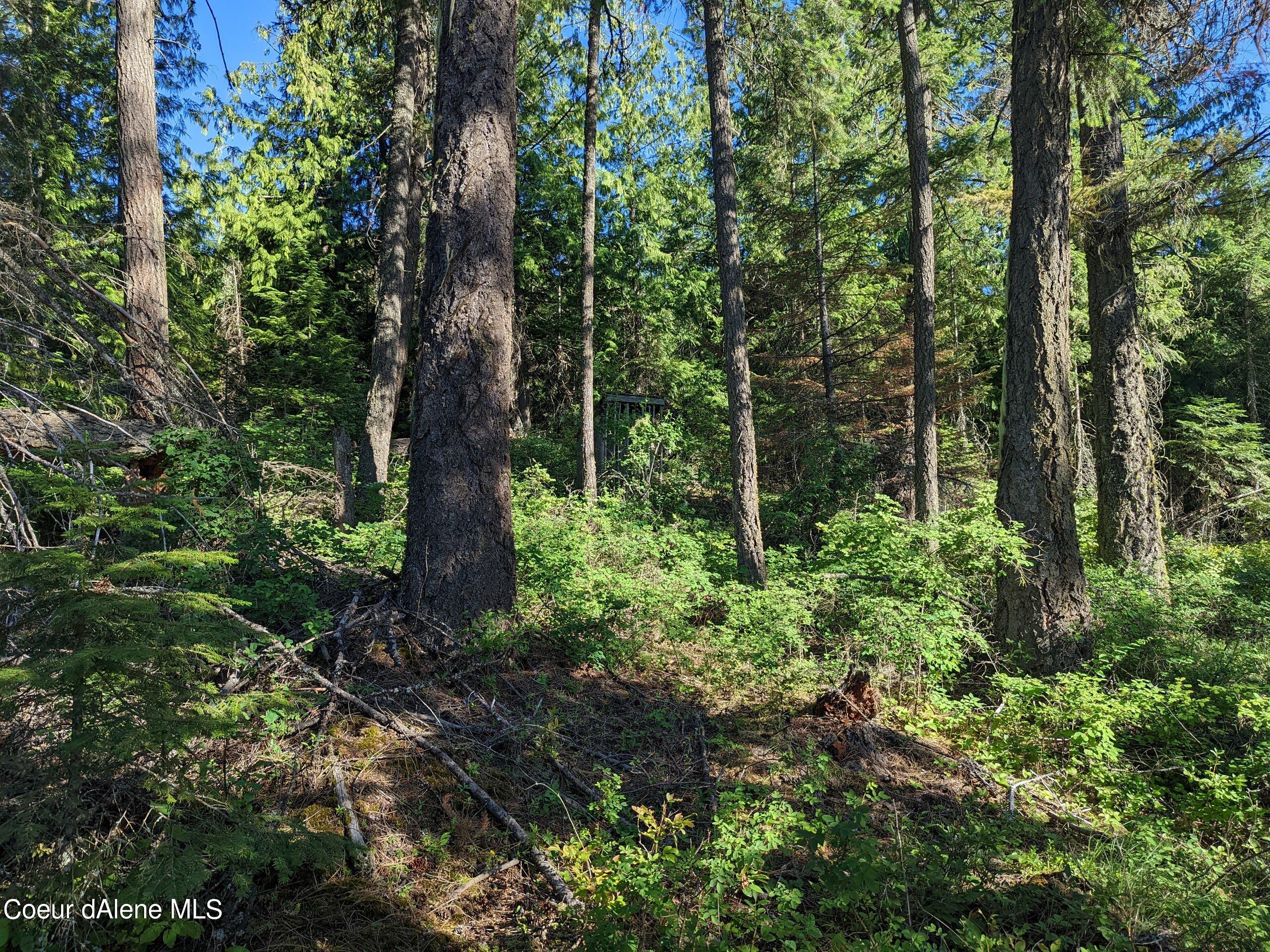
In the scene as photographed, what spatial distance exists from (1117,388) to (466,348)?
8658mm

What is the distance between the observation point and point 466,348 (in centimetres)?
522

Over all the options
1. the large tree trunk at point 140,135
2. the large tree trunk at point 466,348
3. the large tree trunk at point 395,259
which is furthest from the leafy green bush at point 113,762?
the large tree trunk at point 395,259

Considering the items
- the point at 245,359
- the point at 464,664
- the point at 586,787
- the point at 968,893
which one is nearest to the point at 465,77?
the point at 464,664

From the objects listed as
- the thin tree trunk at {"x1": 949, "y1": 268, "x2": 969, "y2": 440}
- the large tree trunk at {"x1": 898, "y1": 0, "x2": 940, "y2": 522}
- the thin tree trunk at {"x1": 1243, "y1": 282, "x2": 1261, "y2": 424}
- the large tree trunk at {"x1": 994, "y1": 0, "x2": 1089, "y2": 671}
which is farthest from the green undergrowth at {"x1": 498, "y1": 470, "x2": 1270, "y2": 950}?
the thin tree trunk at {"x1": 1243, "y1": 282, "x2": 1261, "y2": 424}

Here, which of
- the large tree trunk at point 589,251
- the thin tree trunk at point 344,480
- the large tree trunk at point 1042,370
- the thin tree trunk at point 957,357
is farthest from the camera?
the thin tree trunk at point 957,357

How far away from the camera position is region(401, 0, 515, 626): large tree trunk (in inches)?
202

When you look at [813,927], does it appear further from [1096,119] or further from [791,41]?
[791,41]

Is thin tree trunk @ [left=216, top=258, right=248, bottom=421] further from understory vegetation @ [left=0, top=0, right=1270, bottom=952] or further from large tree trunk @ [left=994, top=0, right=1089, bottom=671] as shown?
large tree trunk @ [left=994, top=0, right=1089, bottom=671]

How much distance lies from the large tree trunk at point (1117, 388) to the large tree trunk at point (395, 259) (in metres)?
10.0

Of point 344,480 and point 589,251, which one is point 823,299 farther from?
point 344,480

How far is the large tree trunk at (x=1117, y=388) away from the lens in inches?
348

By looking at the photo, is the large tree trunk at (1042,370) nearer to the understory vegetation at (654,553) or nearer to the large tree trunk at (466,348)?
the understory vegetation at (654,553)

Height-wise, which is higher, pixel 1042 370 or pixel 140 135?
pixel 140 135

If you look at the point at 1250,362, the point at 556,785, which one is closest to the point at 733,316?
the point at 556,785
